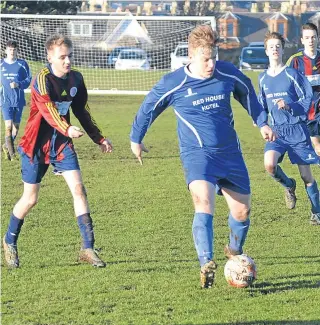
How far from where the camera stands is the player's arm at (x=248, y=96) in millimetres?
6887

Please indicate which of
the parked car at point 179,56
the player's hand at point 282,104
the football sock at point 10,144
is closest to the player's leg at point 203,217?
the player's hand at point 282,104

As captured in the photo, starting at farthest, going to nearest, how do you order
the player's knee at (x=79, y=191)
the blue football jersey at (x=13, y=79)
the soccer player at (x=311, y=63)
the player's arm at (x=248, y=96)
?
the blue football jersey at (x=13, y=79), the soccer player at (x=311, y=63), the player's knee at (x=79, y=191), the player's arm at (x=248, y=96)

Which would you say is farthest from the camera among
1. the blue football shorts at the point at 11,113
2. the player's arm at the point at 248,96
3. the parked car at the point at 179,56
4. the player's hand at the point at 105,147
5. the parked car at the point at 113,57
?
the parked car at the point at 113,57

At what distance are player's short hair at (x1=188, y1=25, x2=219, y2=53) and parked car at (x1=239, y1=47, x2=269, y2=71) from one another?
37795 millimetres

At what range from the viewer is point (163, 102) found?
680 centimetres

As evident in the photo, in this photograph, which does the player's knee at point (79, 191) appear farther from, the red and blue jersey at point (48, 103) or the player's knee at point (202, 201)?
the player's knee at point (202, 201)

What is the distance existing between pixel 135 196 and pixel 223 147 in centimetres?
478


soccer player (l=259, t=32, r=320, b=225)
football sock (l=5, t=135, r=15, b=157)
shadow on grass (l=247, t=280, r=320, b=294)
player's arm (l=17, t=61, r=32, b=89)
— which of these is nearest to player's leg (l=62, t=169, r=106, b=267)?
shadow on grass (l=247, t=280, r=320, b=294)

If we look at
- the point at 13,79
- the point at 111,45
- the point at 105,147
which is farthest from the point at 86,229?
the point at 111,45

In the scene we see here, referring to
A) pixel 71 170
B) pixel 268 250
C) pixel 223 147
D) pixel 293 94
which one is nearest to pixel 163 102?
pixel 223 147

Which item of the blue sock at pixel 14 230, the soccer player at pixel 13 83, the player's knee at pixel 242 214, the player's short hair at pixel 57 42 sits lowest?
the soccer player at pixel 13 83

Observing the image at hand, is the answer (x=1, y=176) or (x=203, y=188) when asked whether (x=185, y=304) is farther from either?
(x=1, y=176)

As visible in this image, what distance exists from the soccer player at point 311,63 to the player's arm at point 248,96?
3.46m

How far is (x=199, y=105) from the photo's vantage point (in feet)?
22.1
